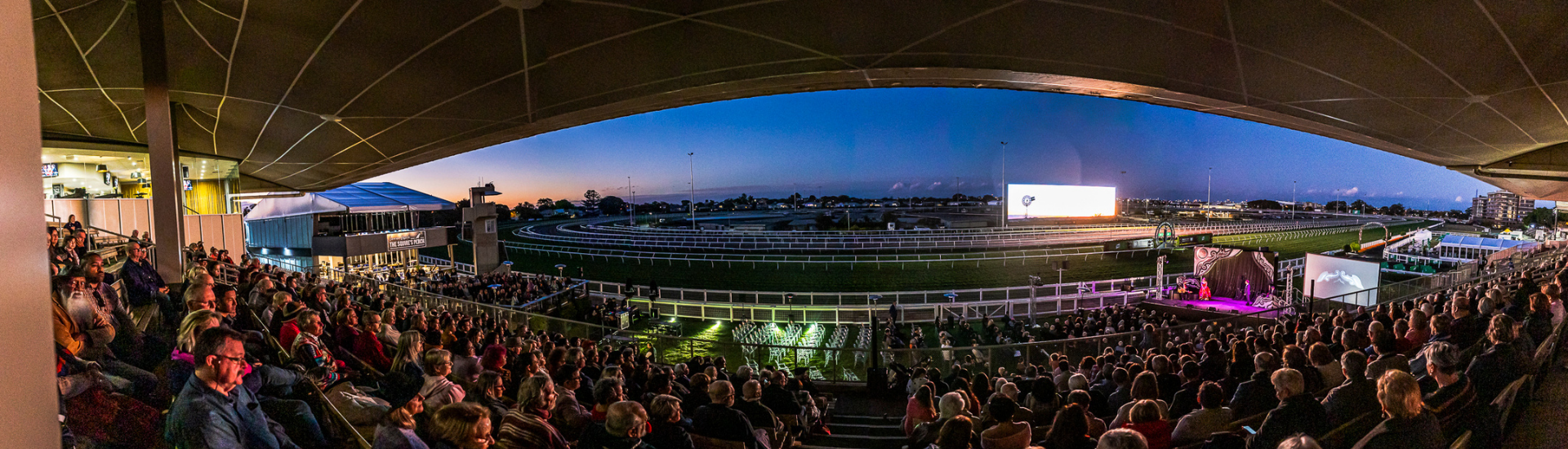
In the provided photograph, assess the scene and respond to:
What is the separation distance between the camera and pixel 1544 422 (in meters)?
3.72

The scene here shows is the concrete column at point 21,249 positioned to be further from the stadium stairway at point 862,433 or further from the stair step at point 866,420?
the stair step at point 866,420

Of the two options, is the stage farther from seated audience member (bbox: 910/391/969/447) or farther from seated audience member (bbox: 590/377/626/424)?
seated audience member (bbox: 590/377/626/424)

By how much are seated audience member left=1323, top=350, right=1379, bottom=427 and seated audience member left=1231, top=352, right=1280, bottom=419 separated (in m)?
0.40

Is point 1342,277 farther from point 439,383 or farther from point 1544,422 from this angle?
point 439,383

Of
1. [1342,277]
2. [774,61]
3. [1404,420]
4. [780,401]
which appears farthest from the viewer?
[1342,277]

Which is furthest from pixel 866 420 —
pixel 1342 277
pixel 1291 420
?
pixel 1342 277

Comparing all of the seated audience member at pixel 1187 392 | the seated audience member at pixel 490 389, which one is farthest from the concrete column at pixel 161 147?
the seated audience member at pixel 1187 392

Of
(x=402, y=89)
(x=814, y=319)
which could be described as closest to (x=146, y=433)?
(x=402, y=89)

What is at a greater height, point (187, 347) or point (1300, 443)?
point (187, 347)

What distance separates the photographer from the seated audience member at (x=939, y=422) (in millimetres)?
3582

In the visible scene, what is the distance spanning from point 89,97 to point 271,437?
14144 mm

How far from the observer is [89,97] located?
11000 millimetres

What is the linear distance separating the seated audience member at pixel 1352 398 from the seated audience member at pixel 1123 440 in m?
1.86

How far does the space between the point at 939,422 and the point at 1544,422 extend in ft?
13.0
